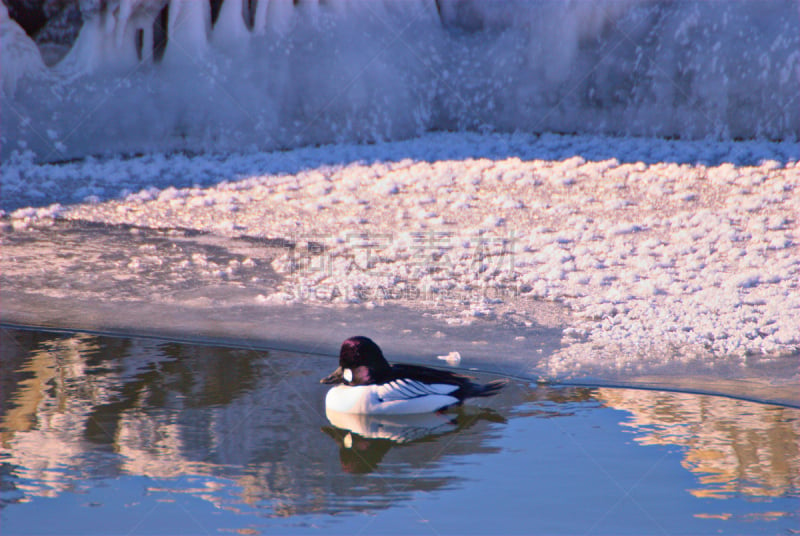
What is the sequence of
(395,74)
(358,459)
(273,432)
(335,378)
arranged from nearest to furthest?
(358,459)
(273,432)
(335,378)
(395,74)

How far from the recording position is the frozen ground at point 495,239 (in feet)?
14.1

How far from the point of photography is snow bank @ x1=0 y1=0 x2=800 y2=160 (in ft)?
30.0

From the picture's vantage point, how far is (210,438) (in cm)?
318

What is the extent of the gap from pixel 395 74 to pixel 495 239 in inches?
165

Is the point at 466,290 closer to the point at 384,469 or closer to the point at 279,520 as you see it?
the point at 384,469

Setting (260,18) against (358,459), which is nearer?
(358,459)

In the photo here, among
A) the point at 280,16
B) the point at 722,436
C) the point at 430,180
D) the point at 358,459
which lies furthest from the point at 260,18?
the point at 722,436

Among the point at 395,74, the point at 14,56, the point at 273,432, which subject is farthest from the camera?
the point at 395,74

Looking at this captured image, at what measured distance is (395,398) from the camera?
340 centimetres

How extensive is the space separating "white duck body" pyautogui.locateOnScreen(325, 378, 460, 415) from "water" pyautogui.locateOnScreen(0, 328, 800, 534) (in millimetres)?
60

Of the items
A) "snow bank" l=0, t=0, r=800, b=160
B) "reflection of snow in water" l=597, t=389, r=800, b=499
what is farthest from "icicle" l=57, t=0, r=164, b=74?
"reflection of snow in water" l=597, t=389, r=800, b=499

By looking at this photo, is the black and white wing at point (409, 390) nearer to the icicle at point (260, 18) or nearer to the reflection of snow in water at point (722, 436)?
the reflection of snow in water at point (722, 436)

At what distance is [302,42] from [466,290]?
17.6 ft

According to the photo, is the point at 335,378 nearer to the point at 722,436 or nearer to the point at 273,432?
the point at 273,432
